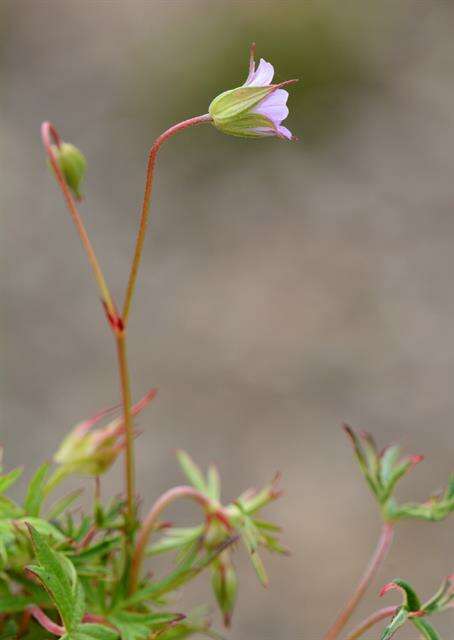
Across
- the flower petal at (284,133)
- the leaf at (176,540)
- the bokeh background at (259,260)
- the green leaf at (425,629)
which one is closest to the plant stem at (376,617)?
the green leaf at (425,629)

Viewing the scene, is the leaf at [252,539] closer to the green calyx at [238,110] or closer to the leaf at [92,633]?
the leaf at [92,633]

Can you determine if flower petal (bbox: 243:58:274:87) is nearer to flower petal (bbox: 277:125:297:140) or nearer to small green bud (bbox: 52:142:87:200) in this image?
flower petal (bbox: 277:125:297:140)

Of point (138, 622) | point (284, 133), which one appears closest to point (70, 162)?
point (284, 133)

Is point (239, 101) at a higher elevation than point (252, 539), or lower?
higher

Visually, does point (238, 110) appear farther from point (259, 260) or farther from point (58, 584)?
point (259, 260)

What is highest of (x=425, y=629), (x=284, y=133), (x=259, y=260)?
(x=259, y=260)

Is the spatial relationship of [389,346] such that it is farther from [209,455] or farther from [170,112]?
[170,112]

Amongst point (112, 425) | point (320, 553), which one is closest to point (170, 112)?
point (320, 553)
